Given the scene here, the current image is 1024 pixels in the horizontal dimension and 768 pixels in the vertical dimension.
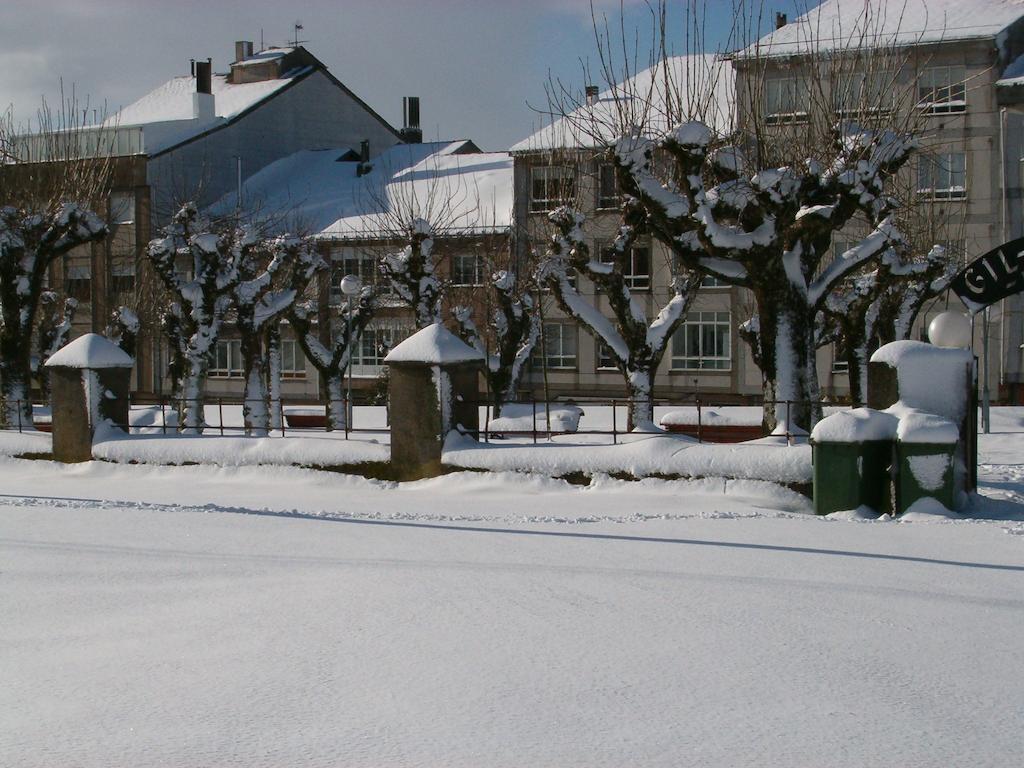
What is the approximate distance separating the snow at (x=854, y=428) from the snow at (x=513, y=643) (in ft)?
4.00

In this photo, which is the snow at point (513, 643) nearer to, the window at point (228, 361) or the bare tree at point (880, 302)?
the bare tree at point (880, 302)

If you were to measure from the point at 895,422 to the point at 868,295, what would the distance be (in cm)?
1444

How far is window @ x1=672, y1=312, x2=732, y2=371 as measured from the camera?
4341 centimetres

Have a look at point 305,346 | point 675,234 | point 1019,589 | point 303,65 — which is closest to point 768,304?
point 675,234

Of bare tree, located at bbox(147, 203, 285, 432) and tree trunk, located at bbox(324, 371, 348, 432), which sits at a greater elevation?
bare tree, located at bbox(147, 203, 285, 432)

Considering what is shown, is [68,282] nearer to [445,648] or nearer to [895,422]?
[895,422]

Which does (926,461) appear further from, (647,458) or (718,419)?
(718,419)

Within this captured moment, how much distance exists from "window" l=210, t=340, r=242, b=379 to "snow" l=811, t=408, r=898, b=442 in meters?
41.2

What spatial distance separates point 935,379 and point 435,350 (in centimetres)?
561

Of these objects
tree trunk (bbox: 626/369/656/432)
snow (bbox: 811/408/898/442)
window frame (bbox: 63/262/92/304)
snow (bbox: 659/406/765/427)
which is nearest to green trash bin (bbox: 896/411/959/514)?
snow (bbox: 811/408/898/442)

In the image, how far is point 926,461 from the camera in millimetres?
11273

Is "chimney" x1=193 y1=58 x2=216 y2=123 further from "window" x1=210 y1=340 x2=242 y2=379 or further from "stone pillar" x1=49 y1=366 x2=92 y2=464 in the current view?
"stone pillar" x1=49 y1=366 x2=92 y2=464

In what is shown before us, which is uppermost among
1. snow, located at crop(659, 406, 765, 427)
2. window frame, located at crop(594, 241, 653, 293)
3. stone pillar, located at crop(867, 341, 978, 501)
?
window frame, located at crop(594, 241, 653, 293)

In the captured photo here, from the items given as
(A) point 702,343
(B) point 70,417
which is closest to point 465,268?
(A) point 702,343
